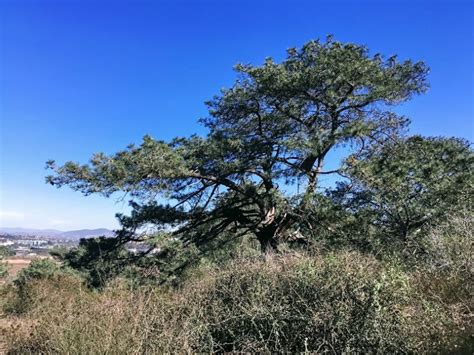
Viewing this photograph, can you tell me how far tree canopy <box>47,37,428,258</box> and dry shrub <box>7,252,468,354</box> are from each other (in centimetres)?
548

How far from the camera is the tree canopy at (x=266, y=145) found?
11.2 meters

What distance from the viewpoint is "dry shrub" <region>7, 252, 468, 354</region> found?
4.58 m

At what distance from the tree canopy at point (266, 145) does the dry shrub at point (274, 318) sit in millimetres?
5484

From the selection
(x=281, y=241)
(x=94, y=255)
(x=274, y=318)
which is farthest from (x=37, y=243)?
(x=274, y=318)

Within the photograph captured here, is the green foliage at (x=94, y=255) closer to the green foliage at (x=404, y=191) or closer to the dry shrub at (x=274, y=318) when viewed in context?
the dry shrub at (x=274, y=318)

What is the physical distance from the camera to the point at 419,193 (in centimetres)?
1042

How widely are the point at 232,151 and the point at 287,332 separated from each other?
7.61 meters

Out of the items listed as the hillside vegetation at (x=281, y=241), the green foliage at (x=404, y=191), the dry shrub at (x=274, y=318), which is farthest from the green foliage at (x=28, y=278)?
the green foliage at (x=404, y=191)

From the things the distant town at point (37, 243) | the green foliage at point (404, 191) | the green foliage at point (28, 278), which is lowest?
the green foliage at point (28, 278)

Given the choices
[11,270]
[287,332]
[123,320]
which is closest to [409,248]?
[287,332]

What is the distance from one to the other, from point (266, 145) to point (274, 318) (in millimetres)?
7668

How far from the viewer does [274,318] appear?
4980mm

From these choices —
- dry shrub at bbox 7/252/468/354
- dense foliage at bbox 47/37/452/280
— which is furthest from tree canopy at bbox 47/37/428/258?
dry shrub at bbox 7/252/468/354

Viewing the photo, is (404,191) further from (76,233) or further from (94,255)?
(76,233)
